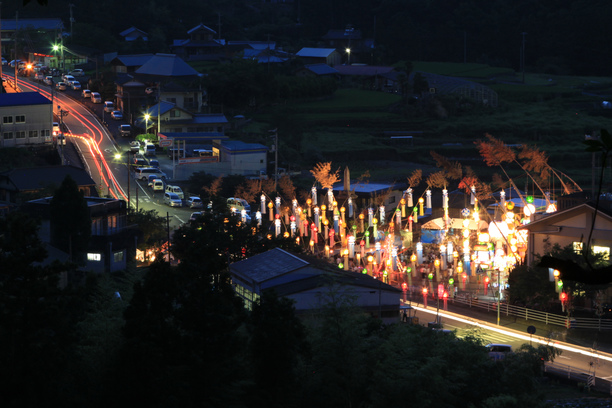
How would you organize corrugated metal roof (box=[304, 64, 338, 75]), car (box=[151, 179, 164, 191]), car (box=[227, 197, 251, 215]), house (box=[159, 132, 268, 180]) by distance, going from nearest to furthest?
1. car (box=[227, 197, 251, 215])
2. car (box=[151, 179, 164, 191])
3. house (box=[159, 132, 268, 180])
4. corrugated metal roof (box=[304, 64, 338, 75])

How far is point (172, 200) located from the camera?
89.5 feet

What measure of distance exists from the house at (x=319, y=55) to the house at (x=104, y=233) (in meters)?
35.0

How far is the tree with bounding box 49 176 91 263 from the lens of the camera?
1945 centimetres

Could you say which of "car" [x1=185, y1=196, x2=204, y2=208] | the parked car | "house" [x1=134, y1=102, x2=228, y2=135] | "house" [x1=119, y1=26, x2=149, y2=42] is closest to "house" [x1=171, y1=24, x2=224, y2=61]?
"house" [x1=119, y1=26, x2=149, y2=42]

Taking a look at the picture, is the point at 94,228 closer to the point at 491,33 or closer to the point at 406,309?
the point at 406,309

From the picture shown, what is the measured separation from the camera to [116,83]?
41.1 m

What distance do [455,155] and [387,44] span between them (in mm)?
22563

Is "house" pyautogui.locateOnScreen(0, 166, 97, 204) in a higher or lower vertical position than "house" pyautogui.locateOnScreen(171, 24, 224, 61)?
lower

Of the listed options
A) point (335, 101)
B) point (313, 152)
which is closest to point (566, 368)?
point (313, 152)

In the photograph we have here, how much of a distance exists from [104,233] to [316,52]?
36.9 m

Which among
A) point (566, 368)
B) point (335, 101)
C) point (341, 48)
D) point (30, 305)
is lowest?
point (566, 368)

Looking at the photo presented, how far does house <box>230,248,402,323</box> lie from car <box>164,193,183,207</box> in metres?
10.3

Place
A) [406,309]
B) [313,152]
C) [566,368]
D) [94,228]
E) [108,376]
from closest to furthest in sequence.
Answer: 1. [108,376]
2. [566,368]
3. [406,309]
4. [94,228]
5. [313,152]

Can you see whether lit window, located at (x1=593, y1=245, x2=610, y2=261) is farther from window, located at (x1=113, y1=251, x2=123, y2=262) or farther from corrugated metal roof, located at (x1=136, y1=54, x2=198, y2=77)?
corrugated metal roof, located at (x1=136, y1=54, x2=198, y2=77)
